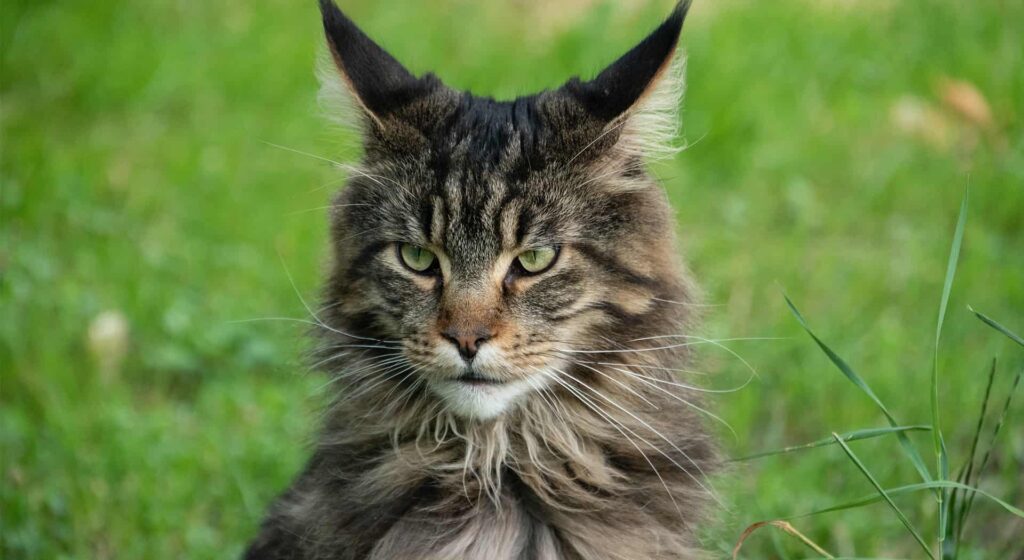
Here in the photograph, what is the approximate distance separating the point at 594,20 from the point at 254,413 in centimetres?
360

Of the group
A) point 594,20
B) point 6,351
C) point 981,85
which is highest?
point 594,20

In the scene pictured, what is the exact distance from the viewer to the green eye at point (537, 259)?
3027mm

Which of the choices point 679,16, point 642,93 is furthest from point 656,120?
point 679,16

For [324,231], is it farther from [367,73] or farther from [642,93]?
[642,93]

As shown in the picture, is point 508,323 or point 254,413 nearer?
point 508,323

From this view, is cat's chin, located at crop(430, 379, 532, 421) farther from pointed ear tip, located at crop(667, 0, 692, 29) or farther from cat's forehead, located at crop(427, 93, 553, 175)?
pointed ear tip, located at crop(667, 0, 692, 29)

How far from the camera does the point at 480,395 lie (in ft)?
9.73

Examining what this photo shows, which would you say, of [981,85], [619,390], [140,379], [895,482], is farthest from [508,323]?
[981,85]

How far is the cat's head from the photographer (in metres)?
2.95

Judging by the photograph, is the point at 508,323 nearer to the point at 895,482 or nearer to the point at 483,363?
the point at 483,363

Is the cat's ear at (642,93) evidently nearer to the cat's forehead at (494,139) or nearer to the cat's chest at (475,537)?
the cat's forehead at (494,139)

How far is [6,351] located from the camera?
200 inches

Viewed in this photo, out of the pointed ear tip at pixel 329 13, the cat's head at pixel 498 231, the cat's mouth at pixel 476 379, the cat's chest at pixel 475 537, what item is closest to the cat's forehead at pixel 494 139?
the cat's head at pixel 498 231

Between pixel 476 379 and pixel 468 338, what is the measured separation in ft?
0.46
